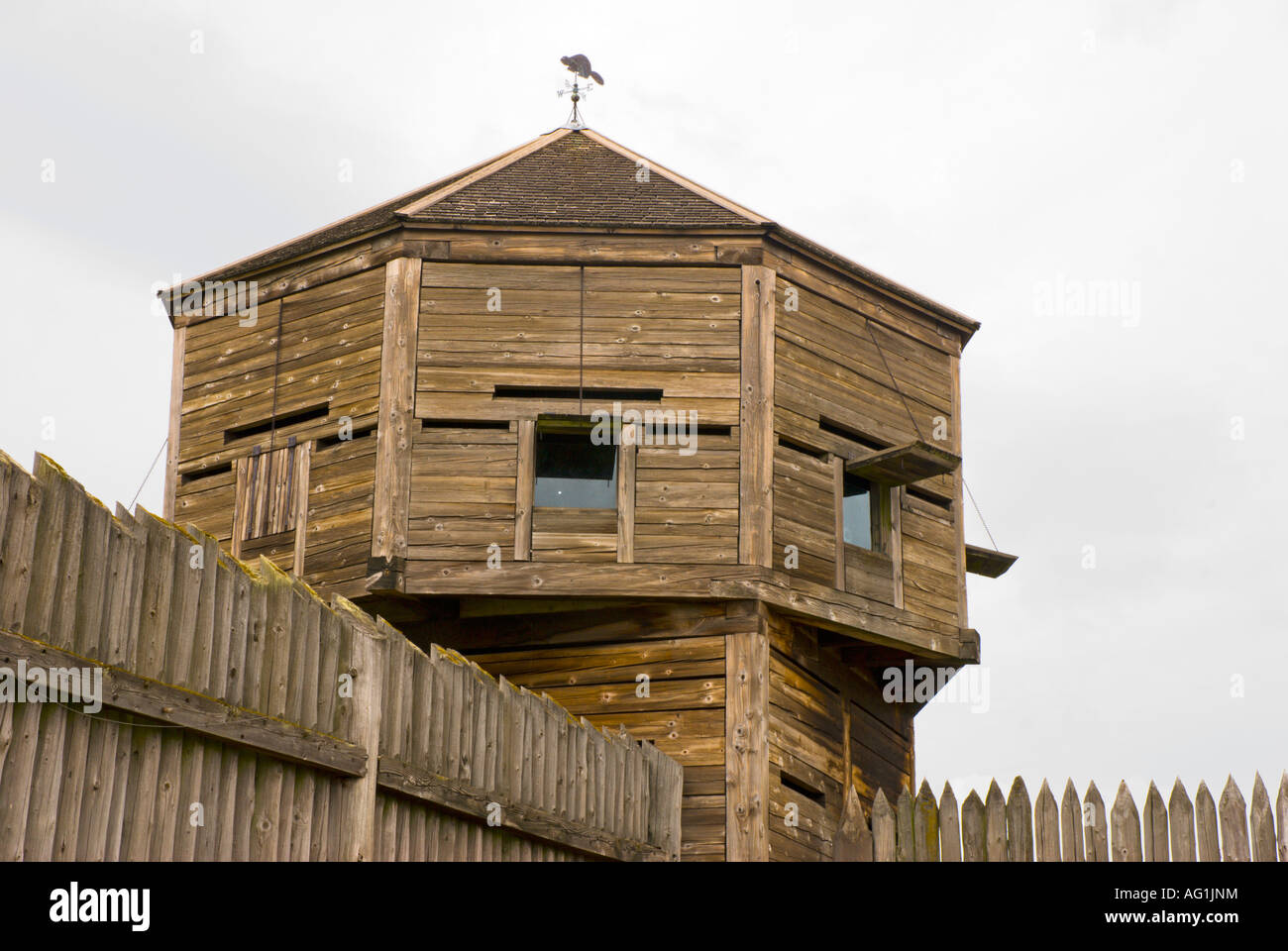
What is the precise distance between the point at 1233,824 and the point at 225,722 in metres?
6.03

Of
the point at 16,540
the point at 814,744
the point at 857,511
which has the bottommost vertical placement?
the point at 16,540

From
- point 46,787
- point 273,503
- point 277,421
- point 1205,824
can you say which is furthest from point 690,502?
point 46,787

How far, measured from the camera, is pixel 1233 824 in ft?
32.5

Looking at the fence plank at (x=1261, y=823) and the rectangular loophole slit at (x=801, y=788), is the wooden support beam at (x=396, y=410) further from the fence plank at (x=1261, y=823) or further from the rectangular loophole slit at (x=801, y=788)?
the fence plank at (x=1261, y=823)

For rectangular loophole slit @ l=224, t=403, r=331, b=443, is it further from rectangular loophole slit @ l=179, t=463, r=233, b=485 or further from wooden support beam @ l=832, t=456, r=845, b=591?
wooden support beam @ l=832, t=456, r=845, b=591

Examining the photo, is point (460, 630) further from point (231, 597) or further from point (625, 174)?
point (231, 597)

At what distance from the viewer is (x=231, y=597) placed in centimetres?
802

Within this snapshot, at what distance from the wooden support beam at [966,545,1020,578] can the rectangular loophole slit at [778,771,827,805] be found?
11.6 ft

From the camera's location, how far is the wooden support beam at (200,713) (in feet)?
21.7

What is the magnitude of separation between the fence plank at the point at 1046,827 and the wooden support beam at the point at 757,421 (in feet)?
13.5

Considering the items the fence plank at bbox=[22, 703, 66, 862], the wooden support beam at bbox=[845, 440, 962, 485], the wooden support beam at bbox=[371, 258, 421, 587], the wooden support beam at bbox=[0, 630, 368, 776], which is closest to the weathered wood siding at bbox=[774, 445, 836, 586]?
the wooden support beam at bbox=[845, 440, 962, 485]

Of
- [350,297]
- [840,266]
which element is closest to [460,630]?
[350,297]

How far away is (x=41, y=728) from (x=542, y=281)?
8.80m

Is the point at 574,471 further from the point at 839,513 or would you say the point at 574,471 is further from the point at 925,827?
the point at 925,827
